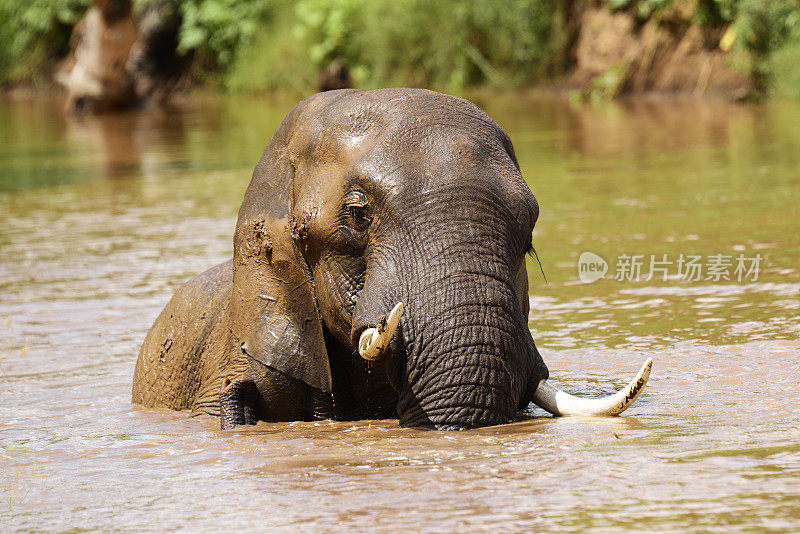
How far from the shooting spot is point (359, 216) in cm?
571

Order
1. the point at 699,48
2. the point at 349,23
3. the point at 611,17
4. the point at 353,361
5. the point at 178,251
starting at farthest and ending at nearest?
1. the point at 349,23
2. the point at 611,17
3. the point at 699,48
4. the point at 178,251
5. the point at 353,361

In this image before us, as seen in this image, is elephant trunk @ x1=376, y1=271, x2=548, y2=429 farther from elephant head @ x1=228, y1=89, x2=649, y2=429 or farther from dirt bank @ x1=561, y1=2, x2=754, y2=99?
dirt bank @ x1=561, y1=2, x2=754, y2=99

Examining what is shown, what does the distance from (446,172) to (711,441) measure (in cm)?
147

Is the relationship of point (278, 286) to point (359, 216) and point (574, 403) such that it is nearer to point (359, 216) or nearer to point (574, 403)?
point (359, 216)

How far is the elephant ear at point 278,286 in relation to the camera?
607 cm

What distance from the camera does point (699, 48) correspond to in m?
26.9

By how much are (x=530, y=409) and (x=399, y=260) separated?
1128 millimetres

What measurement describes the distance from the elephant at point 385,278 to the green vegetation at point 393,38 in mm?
19264

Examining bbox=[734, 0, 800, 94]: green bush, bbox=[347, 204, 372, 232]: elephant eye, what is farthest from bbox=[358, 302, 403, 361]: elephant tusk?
bbox=[734, 0, 800, 94]: green bush

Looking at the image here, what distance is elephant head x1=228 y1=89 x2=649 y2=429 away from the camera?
5.32 meters

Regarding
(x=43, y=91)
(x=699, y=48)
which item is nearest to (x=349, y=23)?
(x=699, y=48)

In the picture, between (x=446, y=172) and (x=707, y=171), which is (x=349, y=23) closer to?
(x=707, y=171)

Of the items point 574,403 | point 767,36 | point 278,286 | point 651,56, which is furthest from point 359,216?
point 651,56

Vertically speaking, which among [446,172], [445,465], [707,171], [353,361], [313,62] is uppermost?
[313,62]
